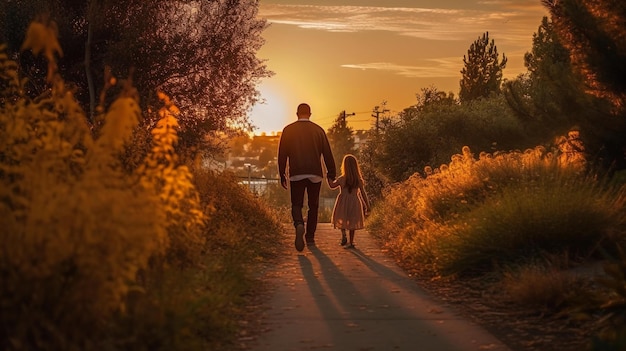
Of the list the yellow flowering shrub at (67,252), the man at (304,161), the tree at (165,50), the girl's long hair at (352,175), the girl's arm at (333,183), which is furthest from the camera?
the tree at (165,50)

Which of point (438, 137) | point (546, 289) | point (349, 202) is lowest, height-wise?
point (546, 289)

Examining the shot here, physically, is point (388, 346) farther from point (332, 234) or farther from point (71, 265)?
point (332, 234)

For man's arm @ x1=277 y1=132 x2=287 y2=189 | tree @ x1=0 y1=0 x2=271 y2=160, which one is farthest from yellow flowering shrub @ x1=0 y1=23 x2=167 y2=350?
tree @ x1=0 y1=0 x2=271 y2=160

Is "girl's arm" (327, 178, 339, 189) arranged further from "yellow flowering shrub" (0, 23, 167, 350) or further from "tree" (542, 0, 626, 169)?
"yellow flowering shrub" (0, 23, 167, 350)

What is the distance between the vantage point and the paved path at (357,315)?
8.63 m

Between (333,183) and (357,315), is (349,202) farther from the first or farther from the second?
(357,315)

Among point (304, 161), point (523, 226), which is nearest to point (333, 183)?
point (304, 161)

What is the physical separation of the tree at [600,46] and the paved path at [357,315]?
548 cm

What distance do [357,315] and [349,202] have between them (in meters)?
8.09

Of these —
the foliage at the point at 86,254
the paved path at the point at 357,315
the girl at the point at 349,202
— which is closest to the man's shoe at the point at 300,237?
the girl at the point at 349,202

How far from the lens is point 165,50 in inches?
914

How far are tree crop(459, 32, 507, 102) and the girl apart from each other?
34217mm

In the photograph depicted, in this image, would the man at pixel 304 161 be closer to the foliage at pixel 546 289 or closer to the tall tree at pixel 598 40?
the tall tree at pixel 598 40

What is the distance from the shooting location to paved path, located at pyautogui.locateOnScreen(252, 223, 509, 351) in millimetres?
8633
